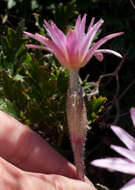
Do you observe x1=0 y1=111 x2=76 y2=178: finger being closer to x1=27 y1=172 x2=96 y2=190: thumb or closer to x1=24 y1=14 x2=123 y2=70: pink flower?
x1=27 y1=172 x2=96 y2=190: thumb

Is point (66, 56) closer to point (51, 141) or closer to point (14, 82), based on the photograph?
point (14, 82)

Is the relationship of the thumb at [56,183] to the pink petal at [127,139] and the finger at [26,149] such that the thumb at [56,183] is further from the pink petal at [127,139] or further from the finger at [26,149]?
the pink petal at [127,139]

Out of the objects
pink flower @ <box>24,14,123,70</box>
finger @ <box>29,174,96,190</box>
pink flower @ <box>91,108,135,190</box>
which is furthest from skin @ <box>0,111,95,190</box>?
pink flower @ <box>91,108,135,190</box>

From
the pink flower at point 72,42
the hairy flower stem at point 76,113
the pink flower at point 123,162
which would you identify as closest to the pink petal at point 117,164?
the pink flower at point 123,162

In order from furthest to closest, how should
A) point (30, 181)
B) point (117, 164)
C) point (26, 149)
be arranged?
point (26, 149) < point (30, 181) < point (117, 164)

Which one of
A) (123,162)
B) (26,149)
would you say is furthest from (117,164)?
(26,149)

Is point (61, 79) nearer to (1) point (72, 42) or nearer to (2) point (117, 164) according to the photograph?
(1) point (72, 42)
